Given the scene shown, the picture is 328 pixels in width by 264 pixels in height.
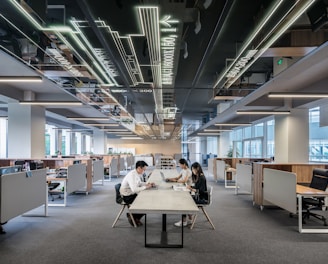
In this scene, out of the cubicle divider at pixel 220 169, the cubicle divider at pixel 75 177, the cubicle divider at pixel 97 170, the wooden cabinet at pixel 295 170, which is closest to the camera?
the wooden cabinet at pixel 295 170

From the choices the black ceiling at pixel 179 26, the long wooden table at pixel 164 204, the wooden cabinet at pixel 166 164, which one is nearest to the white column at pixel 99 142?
the wooden cabinet at pixel 166 164

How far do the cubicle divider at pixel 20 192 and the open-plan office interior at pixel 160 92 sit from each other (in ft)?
0.09

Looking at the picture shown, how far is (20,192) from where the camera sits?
4816mm

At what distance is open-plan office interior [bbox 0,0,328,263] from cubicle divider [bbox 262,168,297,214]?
0.11ft

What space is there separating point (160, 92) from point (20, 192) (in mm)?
4067

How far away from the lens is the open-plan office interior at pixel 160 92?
11.8 feet

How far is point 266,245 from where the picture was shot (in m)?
4.23

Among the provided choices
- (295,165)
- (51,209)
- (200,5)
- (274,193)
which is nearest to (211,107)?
(295,165)

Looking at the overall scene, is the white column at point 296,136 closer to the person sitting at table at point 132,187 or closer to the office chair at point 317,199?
the office chair at point 317,199

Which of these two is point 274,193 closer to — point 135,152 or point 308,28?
point 308,28

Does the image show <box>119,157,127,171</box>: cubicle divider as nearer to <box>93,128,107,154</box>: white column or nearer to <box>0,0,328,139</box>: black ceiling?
<box>93,128,107,154</box>: white column

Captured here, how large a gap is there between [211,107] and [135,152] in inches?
650

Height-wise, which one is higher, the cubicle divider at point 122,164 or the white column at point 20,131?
the white column at point 20,131

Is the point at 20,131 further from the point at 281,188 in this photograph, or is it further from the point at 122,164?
the point at 122,164
